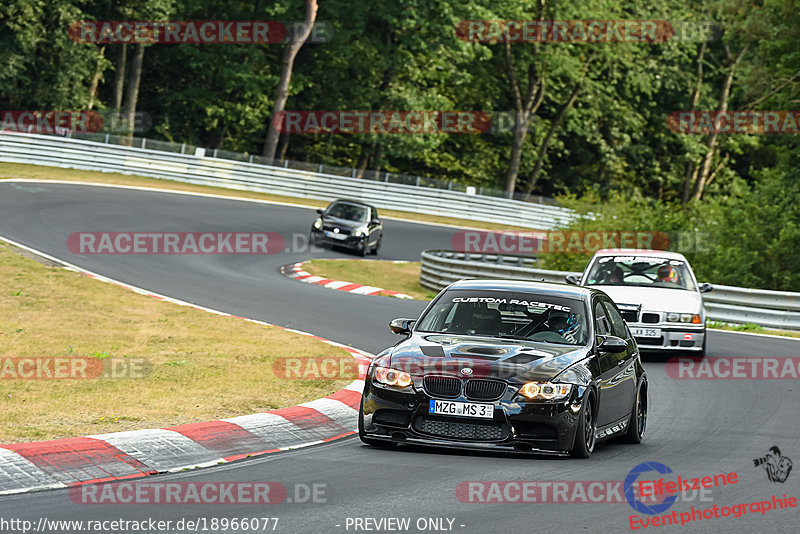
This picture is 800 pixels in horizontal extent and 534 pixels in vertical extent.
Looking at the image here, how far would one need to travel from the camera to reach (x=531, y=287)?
10047mm

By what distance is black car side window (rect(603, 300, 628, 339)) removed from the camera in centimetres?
1051

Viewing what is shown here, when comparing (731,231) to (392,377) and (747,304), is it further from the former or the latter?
(392,377)

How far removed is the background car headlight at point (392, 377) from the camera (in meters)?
8.62

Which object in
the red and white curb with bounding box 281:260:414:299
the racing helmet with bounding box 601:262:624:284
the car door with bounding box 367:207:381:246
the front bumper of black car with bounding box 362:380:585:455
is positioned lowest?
the red and white curb with bounding box 281:260:414:299

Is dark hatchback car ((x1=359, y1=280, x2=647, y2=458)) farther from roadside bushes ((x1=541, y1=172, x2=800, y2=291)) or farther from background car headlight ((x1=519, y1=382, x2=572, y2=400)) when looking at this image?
roadside bushes ((x1=541, y1=172, x2=800, y2=291))

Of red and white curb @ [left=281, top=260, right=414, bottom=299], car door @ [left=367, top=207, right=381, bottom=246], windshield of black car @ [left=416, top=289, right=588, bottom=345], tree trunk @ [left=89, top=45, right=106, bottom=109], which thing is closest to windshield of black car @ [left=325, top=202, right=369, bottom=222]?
car door @ [left=367, top=207, right=381, bottom=246]

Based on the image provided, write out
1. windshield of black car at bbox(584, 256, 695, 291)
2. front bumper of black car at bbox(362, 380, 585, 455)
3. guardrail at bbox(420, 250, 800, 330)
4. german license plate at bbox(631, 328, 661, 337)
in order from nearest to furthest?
front bumper of black car at bbox(362, 380, 585, 455) → german license plate at bbox(631, 328, 661, 337) → windshield of black car at bbox(584, 256, 695, 291) → guardrail at bbox(420, 250, 800, 330)

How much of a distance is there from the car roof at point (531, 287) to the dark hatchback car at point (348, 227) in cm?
2399

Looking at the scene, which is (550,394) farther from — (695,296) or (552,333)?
(695,296)

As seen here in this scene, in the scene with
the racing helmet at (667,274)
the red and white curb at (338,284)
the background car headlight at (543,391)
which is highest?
the racing helmet at (667,274)

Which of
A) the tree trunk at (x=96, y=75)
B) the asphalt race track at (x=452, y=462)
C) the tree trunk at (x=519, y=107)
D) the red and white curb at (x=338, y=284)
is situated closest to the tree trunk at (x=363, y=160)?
the tree trunk at (x=519, y=107)

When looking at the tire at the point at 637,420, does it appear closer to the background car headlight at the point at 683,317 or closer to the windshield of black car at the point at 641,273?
the background car headlight at the point at 683,317

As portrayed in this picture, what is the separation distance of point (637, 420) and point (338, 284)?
1639cm

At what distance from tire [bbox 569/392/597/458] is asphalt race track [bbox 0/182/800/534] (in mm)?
113
